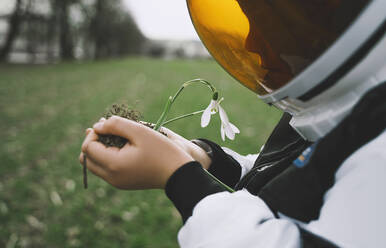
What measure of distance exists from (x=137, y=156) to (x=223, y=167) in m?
0.45

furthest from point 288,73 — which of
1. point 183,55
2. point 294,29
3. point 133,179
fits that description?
point 183,55

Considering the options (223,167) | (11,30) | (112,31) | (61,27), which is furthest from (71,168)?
(112,31)

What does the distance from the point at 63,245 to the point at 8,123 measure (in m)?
3.50

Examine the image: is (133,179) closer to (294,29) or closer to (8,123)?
(294,29)

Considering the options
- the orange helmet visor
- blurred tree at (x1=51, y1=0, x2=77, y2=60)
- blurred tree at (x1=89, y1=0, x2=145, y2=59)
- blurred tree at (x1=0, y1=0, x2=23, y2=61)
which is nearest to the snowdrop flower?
the orange helmet visor

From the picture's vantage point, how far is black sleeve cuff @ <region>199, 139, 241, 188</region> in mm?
1135

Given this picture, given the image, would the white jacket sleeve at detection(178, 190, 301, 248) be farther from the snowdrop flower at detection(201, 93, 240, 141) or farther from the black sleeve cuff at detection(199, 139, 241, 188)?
the black sleeve cuff at detection(199, 139, 241, 188)

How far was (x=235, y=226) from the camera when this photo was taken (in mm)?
664

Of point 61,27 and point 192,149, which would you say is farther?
point 61,27

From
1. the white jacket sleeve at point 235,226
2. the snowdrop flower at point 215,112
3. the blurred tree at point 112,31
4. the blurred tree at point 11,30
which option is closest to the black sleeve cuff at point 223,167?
the snowdrop flower at point 215,112

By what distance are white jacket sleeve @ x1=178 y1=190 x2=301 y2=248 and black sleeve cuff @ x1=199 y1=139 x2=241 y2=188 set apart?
0.40 m

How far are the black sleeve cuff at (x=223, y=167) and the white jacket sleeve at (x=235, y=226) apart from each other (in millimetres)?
401

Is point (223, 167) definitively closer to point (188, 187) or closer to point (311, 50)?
point (188, 187)

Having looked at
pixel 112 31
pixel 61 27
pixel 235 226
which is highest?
pixel 235 226
